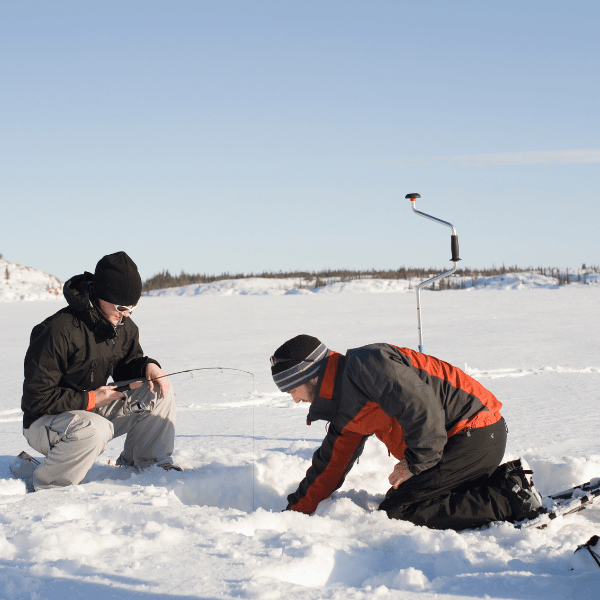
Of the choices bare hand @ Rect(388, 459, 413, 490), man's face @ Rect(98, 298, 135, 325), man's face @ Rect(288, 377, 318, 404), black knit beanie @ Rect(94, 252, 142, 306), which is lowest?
bare hand @ Rect(388, 459, 413, 490)

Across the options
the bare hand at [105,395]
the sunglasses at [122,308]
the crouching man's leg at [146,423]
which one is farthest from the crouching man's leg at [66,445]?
the sunglasses at [122,308]

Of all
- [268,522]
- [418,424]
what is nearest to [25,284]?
[268,522]

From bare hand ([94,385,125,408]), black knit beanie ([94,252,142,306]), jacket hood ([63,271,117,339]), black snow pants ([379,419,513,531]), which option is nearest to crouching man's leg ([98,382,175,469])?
bare hand ([94,385,125,408])

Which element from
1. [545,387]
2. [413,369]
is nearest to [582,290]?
[545,387]

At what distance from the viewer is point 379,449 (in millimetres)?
3314

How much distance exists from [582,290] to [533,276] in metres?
4.57

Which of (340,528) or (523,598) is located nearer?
(523,598)

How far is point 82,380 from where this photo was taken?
301cm

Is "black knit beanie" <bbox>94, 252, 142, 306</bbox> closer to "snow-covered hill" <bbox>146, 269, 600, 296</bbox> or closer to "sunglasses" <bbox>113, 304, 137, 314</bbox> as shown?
"sunglasses" <bbox>113, 304, 137, 314</bbox>

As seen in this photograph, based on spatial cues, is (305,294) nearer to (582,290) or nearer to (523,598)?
(582,290)

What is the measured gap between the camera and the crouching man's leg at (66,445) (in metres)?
2.77

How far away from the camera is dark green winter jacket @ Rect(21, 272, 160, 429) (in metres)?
2.78

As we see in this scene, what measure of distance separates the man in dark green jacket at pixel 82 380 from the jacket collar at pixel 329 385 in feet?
3.62

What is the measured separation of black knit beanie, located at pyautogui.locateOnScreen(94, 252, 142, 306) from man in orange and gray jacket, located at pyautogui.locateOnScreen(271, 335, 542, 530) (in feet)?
3.02
